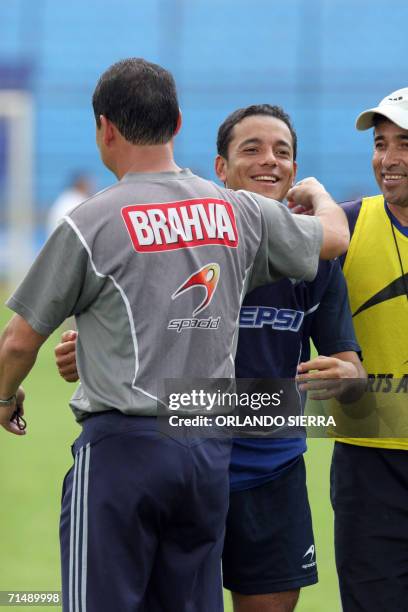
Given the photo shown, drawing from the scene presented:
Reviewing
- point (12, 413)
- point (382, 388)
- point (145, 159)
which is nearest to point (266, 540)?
point (382, 388)

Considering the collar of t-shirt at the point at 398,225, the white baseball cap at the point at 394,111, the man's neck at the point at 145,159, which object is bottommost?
the collar of t-shirt at the point at 398,225

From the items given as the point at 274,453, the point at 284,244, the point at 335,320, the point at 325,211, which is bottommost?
the point at 274,453

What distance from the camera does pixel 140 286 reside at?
2947 mm

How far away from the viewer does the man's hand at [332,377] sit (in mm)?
3398

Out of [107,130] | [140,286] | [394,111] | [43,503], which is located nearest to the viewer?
[140,286]

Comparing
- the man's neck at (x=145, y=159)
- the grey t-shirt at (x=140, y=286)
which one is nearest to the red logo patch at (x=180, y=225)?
the grey t-shirt at (x=140, y=286)

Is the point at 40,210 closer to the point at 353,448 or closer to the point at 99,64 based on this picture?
the point at 99,64

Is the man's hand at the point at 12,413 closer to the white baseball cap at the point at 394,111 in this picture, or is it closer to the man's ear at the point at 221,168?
the man's ear at the point at 221,168

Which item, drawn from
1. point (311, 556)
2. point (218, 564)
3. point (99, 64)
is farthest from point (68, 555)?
point (99, 64)

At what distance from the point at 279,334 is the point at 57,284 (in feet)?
3.38

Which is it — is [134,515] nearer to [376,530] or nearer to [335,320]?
[335,320]

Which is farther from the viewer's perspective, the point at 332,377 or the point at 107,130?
the point at 332,377

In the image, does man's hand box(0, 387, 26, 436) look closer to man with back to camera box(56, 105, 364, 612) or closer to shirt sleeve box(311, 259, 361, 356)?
man with back to camera box(56, 105, 364, 612)

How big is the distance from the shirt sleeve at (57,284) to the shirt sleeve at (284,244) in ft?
1.80
